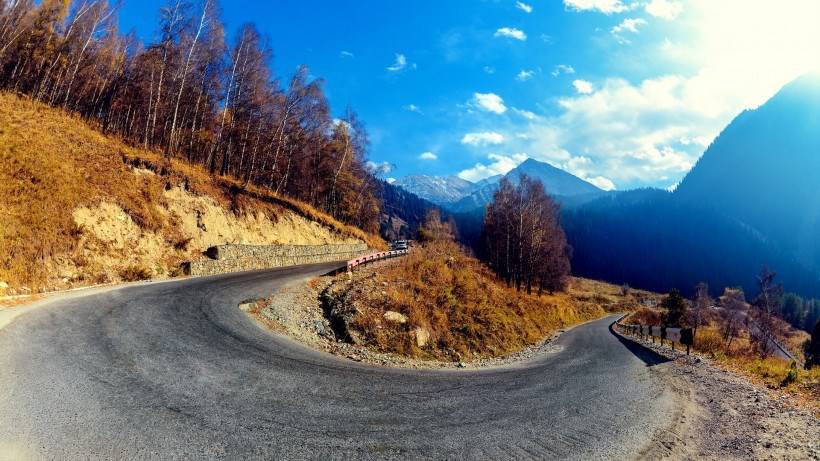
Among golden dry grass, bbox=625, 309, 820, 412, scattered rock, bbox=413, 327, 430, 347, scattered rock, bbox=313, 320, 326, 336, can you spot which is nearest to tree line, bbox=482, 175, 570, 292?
golden dry grass, bbox=625, 309, 820, 412

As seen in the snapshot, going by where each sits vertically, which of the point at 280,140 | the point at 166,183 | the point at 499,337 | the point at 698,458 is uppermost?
the point at 280,140

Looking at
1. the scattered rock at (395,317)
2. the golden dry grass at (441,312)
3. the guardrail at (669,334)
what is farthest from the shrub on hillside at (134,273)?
the guardrail at (669,334)

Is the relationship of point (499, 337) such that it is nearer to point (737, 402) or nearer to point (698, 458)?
point (737, 402)

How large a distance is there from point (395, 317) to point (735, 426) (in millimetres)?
11445

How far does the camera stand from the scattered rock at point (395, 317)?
16.3 meters

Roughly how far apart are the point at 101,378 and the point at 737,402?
15.7 metres

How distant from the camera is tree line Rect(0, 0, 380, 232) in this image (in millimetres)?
34000

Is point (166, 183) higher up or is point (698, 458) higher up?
point (166, 183)

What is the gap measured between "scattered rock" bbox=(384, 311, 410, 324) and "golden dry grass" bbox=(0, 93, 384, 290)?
14.1m

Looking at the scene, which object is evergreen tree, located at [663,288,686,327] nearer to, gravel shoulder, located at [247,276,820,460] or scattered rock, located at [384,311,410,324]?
gravel shoulder, located at [247,276,820,460]

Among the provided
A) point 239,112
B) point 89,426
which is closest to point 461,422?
point 89,426

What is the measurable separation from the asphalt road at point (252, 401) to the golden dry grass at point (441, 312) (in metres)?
3.89

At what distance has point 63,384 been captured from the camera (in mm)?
→ 7062

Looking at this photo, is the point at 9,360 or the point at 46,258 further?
the point at 46,258
